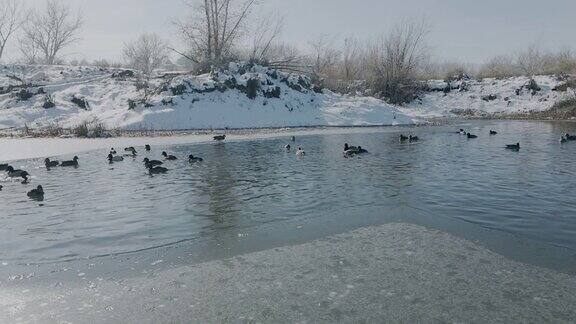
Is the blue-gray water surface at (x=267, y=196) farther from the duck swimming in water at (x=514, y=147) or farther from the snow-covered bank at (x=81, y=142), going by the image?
the snow-covered bank at (x=81, y=142)

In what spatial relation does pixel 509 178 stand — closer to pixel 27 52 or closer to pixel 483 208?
pixel 483 208

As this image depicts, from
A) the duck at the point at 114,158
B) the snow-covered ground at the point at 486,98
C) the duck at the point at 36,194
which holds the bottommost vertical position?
the duck at the point at 36,194

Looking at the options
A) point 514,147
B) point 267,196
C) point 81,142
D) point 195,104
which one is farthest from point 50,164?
point 195,104

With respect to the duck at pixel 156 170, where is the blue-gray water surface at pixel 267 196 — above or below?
below

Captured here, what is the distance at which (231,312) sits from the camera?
5.31 metres

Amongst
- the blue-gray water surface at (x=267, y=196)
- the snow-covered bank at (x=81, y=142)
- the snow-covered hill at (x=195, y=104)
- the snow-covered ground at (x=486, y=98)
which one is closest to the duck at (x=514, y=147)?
the blue-gray water surface at (x=267, y=196)

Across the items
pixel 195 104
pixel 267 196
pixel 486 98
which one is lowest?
pixel 267 196

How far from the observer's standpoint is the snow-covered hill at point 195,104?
3534 cm

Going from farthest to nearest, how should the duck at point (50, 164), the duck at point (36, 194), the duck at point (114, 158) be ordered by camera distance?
the duck at point (114, 158)
the duck at point (50, 164)
the duck at point (36, 194)

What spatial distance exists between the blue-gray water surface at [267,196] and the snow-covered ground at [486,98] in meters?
34.8

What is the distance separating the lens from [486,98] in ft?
186

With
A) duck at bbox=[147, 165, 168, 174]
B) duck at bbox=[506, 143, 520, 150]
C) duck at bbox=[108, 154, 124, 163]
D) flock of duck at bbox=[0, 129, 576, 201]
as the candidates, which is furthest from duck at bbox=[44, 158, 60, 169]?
duck at bbox=[506, 143, 520, 150]

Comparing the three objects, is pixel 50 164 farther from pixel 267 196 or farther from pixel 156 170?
pixel 267 196

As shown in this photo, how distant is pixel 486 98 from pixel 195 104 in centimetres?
3758
